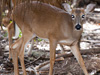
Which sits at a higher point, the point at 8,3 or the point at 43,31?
the point at 8,3

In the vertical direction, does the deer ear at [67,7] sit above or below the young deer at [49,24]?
above

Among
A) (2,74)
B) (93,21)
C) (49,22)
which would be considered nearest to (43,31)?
(49,22)

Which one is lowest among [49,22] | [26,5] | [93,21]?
[93,21]

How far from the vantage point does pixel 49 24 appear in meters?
4.72

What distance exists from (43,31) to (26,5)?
2.13ft

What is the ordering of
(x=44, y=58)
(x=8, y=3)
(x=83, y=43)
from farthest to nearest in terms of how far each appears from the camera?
(x=83, y=43) < (x=44, y=58) < (x=8, y=3)

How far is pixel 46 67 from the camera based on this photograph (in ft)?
17.5

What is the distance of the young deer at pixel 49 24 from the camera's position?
4.58 metres

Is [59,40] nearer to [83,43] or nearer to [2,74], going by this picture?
[2,74]

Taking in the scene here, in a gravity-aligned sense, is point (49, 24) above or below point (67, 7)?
below

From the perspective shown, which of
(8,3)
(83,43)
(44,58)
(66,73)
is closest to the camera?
(8,3)

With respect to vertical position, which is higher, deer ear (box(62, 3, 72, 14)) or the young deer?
deer ear (box(62, 3, 72, 14))

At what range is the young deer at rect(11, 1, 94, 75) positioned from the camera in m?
4.58

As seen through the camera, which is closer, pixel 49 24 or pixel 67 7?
pixel 67 7
